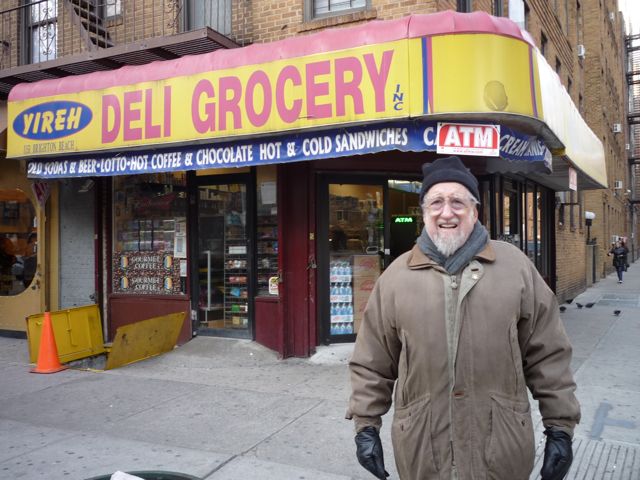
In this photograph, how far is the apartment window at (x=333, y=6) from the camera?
721 centimetres

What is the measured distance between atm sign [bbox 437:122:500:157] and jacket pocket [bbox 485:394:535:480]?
12.2ft

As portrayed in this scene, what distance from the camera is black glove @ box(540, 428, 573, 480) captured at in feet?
7.31

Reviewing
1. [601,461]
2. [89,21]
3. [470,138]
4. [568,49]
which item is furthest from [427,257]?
[568,49]

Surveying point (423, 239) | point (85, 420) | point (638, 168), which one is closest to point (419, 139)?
point (423, 239)

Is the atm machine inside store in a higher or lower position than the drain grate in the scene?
higher

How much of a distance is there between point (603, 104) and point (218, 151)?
1959cm

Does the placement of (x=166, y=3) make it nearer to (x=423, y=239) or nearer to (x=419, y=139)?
(x=419, y=139)

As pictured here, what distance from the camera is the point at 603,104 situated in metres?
21.3

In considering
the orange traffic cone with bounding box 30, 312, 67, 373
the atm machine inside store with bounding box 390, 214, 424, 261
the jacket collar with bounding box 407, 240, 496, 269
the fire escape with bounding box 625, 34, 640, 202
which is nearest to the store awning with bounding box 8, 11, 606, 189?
the orange traffic cone with bounding box 30, 312, 67, 373

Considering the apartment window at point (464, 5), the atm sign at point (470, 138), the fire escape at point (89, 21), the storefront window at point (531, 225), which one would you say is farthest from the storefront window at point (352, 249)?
the storefront window at point (531, 225)

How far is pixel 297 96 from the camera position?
605 centimetres

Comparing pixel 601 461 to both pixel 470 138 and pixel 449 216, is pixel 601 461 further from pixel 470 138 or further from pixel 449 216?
pixel 470 138

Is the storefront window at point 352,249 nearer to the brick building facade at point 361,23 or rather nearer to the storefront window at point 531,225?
the brick building facade at point 361,23

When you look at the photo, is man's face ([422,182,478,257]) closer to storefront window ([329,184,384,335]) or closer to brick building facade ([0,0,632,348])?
brick building facade ([0,0,632,348])
